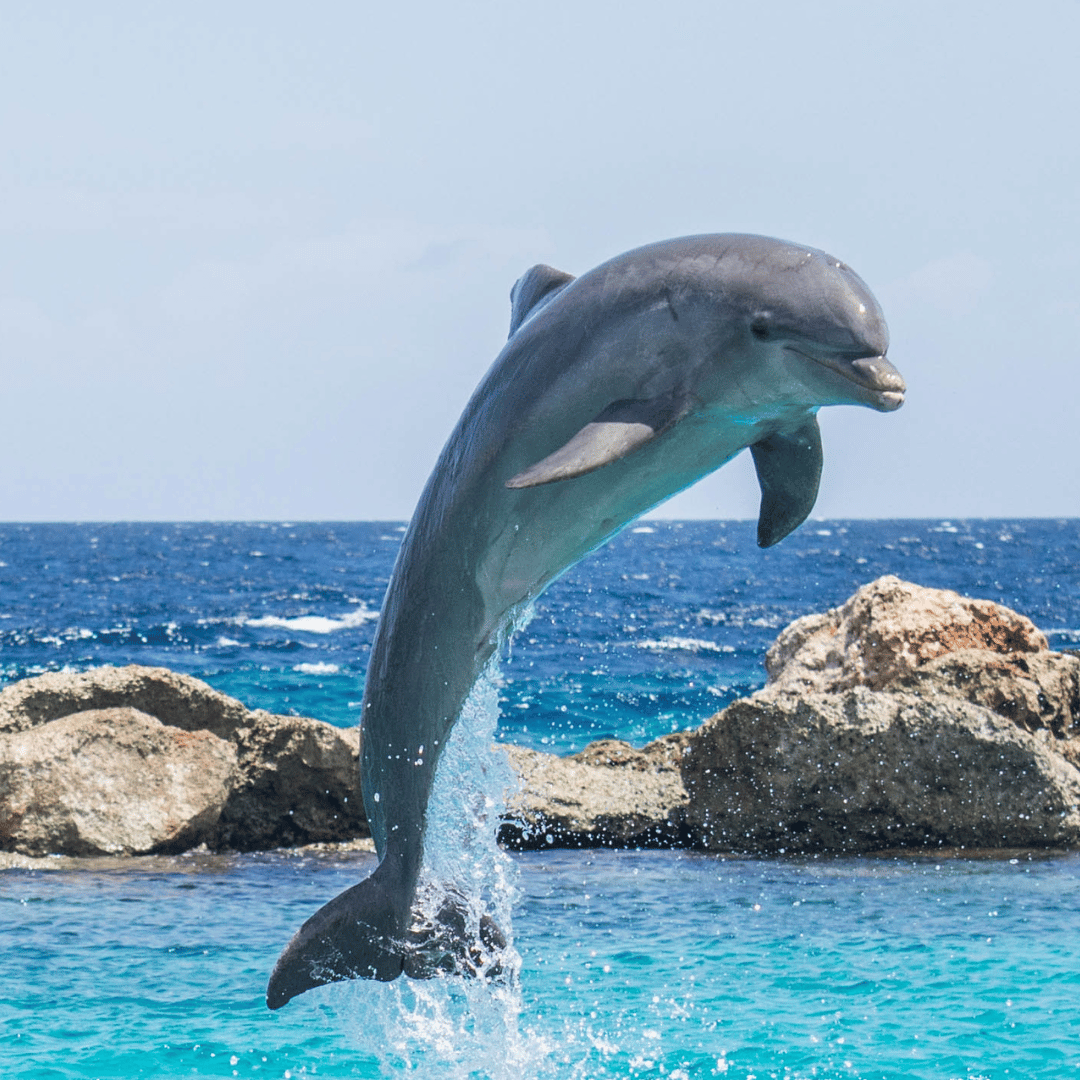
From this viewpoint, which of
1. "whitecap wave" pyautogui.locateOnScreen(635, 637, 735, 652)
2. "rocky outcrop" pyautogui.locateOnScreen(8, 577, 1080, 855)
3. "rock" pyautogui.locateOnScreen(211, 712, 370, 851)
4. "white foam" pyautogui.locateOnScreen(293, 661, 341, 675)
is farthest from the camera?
"whitecap wave" pyautogui.locateOnScreen(635, 637, 735, 652)

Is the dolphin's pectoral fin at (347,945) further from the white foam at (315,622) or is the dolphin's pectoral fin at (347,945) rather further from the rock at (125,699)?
the white foam at (315,622)

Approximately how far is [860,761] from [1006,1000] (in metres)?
2.70

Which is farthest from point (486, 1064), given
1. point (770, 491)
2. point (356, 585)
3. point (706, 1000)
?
point (356, 585)

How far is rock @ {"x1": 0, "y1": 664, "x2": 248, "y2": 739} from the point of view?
10.0 m

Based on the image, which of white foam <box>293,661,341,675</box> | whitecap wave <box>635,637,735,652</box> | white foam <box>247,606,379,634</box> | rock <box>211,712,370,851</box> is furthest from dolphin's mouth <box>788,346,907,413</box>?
white foam <box>247,606,379,634</box>

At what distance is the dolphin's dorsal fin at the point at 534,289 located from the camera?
3.92 meters

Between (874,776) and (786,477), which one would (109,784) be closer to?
(874,776)

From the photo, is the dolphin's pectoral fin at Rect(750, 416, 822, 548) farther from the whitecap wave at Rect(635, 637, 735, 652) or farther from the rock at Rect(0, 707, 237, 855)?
the whitecap wave at Rect(635, 637, 735, 652)

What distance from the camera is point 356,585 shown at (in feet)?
158

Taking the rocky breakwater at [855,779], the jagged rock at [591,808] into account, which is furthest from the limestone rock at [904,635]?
the jagged rock at [591,808]

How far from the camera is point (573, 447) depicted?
10.5ft

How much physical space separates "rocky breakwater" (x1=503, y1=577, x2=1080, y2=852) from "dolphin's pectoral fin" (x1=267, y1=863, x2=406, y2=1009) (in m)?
5.47

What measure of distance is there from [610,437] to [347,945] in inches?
76.4

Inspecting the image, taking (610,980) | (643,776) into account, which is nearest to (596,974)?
(610,980)
